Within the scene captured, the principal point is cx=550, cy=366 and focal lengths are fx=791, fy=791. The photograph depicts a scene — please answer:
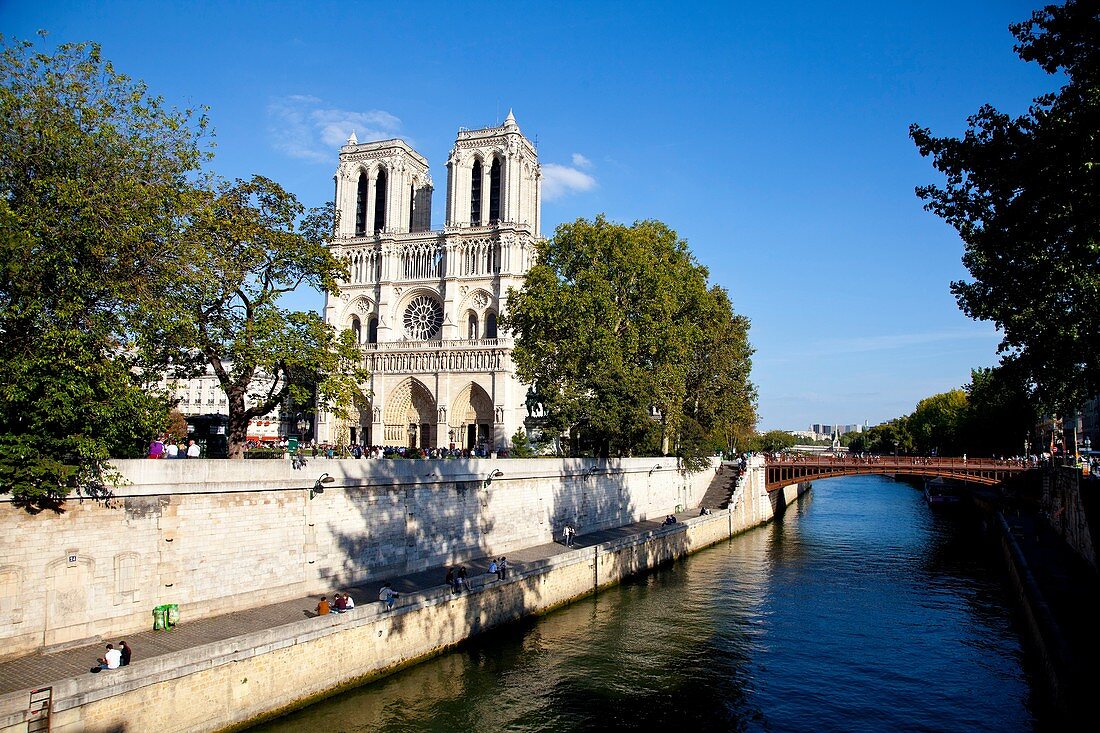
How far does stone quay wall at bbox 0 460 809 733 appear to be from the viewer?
11711mm

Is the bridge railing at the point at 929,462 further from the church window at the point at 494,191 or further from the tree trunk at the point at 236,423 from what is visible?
the tree trunk at the point at 236,423

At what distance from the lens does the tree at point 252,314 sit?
18.8 meters

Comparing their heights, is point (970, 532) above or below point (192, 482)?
below

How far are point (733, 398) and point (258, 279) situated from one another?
34.8 m

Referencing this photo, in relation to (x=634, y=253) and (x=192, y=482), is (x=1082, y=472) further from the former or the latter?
(x=192, y=482)

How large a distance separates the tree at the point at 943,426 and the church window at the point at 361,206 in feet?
180

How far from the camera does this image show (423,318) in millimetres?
61938

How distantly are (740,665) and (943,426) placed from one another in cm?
7392

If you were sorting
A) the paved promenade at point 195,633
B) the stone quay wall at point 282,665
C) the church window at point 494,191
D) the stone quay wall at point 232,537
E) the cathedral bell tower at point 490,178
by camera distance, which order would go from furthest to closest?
the church window at point 494,191, the cathedral bell tower at point 490,178, the stone quay wall at point 232,537, the paved promenade at point 195,633, the stone quay wall at point 282,665

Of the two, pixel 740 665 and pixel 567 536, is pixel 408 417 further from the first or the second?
pixel 740 665

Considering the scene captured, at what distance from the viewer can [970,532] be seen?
1767 inches

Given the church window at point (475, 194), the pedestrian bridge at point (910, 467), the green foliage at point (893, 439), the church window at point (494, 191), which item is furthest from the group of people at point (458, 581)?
the green foliage at point (893, 439)

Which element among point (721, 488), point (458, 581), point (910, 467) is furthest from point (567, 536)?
point (910, 467)

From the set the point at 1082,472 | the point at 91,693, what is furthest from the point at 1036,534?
the point at 91,693
